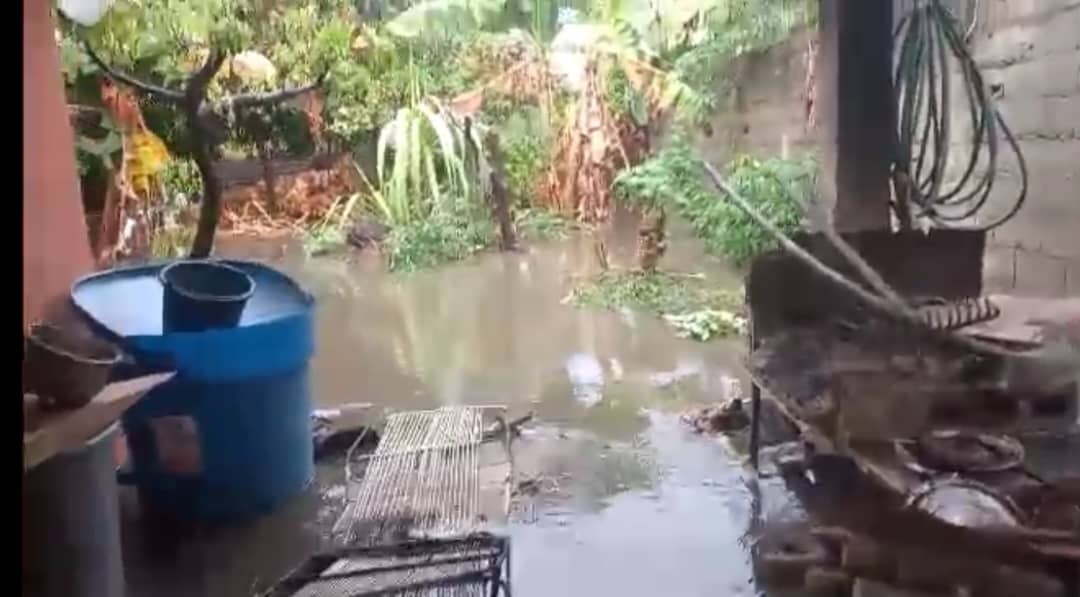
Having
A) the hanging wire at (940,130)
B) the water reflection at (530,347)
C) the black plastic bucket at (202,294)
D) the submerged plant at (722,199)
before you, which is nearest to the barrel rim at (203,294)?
the black plastic bucket at (202,294)

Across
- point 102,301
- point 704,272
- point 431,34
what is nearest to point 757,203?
point 704,272

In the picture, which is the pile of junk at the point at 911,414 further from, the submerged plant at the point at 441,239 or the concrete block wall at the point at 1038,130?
the submerged plant at the point at 441,239

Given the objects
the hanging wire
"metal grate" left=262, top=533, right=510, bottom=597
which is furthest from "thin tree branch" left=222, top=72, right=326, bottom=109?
the hanging wire

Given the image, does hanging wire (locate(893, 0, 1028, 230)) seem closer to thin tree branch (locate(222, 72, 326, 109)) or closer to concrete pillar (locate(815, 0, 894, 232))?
concrete pillar (locate(815, 0, 894, 232))

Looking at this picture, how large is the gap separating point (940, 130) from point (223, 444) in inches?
29.5

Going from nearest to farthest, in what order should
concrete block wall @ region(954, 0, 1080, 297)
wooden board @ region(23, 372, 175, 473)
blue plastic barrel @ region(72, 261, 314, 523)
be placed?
wooden board @ region(23, 372, 175, 473), blue plastic barrel @ region(72, 261, 314, 523), concrete block wall @ region(954, 0, 1080, 297)

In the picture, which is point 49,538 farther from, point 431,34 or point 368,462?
point 431,34

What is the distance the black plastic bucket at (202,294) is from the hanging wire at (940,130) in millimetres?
635

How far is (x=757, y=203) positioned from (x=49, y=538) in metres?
0.68

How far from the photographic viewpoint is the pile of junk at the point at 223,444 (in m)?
0.95

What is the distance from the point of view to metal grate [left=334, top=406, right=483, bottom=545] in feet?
3.71

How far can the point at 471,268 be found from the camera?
3.78 feet

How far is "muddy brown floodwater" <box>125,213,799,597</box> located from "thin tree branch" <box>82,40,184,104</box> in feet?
0.49

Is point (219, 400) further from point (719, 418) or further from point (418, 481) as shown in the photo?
point (719, 418)
